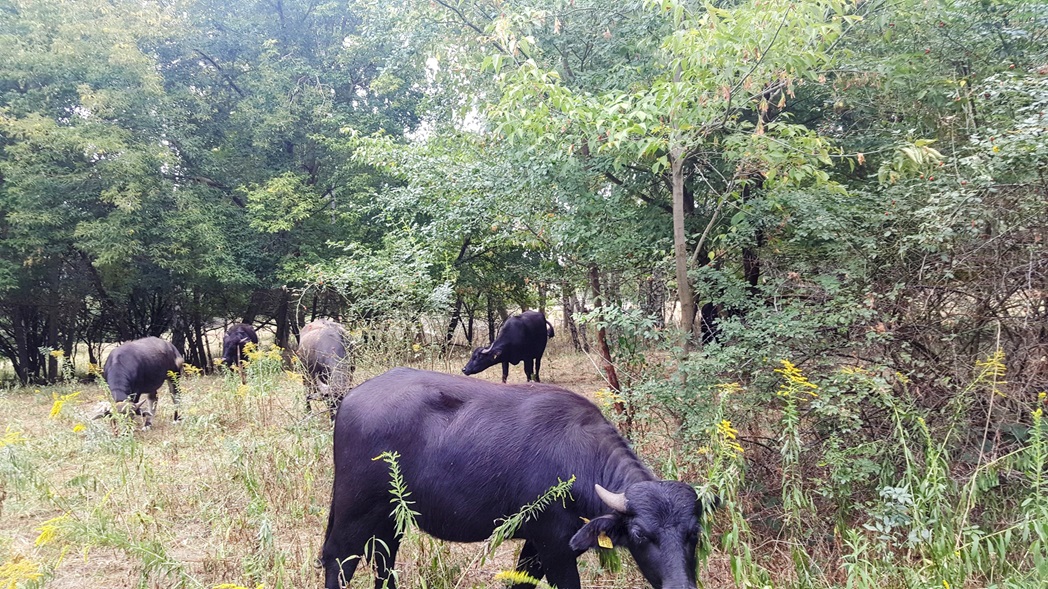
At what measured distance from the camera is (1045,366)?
3744 millimetres

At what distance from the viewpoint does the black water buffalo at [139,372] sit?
8.05 m

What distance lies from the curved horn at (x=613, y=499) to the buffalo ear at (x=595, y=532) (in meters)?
0.04

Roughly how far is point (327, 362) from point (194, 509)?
3416 millimetres

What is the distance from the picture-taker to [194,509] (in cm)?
486

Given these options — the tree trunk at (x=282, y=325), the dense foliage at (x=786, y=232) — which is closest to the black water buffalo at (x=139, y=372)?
the dense foliage at (x=786, y=232)

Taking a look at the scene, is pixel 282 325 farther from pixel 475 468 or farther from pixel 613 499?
pixel 613 499

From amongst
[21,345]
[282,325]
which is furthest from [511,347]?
[21,345]

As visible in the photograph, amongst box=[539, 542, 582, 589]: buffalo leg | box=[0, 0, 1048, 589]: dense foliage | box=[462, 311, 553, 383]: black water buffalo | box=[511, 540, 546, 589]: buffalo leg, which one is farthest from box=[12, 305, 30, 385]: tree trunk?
box=[539, 542, 582, 589]: buffalo leg

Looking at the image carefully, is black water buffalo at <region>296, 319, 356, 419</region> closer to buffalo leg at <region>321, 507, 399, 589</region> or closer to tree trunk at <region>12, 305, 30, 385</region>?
buffalo leg at <region>321, 507, 399, 589</region>

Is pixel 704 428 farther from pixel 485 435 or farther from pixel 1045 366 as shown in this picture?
pixel 1045 366

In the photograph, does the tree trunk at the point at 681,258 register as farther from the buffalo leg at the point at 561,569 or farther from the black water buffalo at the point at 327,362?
the black water buffalo at the point at 327,362

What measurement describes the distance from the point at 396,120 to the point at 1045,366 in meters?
15.2

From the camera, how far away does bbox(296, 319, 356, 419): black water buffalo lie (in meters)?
6.39

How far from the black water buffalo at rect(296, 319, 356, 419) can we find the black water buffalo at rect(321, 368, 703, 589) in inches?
113
